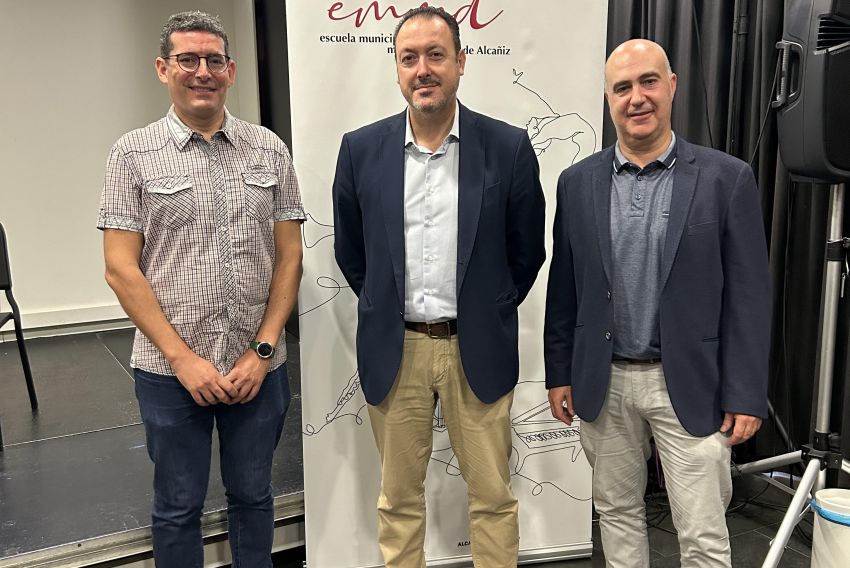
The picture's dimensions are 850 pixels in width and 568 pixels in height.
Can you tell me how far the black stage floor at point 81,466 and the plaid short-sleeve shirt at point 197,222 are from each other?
2.66ft

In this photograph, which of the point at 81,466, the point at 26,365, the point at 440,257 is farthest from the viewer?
the point at 26,365

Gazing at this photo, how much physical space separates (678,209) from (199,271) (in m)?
1.12

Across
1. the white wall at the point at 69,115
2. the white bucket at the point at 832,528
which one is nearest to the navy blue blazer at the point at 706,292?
the white bucket at the point at 832,528

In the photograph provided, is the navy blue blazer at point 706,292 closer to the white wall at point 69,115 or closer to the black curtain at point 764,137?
the black curtain at point 764,137

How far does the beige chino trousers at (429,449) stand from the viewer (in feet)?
6.29

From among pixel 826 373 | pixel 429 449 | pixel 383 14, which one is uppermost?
pixel 383 14

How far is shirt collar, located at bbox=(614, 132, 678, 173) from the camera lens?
66.9 inches

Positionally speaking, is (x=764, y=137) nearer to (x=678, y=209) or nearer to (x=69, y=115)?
(x=678, y=209)

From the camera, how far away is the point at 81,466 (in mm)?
2791

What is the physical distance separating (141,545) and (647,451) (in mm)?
1541

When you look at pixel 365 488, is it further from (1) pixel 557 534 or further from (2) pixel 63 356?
(2) pixel 63 356

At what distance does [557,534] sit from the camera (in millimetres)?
2521

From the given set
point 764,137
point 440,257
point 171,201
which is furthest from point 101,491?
point 764,137

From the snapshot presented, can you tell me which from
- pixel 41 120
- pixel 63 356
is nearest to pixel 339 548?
pixel 63 356
